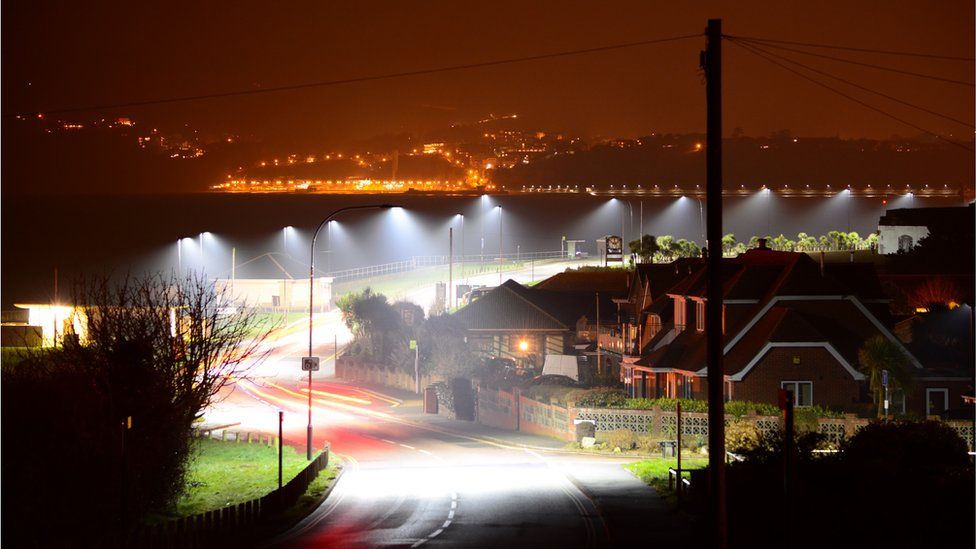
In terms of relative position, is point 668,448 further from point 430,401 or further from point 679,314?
point 430,401

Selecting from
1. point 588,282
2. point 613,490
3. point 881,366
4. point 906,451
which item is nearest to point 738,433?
point 881,366

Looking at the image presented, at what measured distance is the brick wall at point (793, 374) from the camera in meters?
42.3

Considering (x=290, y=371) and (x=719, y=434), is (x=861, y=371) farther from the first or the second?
(x=290, y=371)

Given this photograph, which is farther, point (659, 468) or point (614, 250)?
point (614, 250)

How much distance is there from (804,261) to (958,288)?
22721 millimetres

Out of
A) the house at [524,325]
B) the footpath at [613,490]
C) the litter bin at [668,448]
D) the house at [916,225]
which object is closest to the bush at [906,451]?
the footpath at [613,490]

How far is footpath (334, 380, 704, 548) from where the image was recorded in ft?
83.3

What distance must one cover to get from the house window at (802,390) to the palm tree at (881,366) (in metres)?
1.94

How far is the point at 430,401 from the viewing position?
53.4 meters

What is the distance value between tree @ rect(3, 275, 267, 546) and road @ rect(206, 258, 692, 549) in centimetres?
411

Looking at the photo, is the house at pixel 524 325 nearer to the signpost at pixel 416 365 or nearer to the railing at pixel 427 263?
the signpost at pixel 416 365

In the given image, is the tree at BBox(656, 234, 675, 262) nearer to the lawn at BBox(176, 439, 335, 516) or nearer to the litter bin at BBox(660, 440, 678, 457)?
the lawn at BBox(176, 439, 335, 516)

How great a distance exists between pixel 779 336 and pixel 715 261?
24697 mm

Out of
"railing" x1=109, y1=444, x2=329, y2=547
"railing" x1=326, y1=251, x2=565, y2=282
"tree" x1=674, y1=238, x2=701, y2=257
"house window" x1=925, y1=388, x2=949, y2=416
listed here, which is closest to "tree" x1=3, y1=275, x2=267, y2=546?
"railing" x1=109, y1=444, x2=329, y2=547
